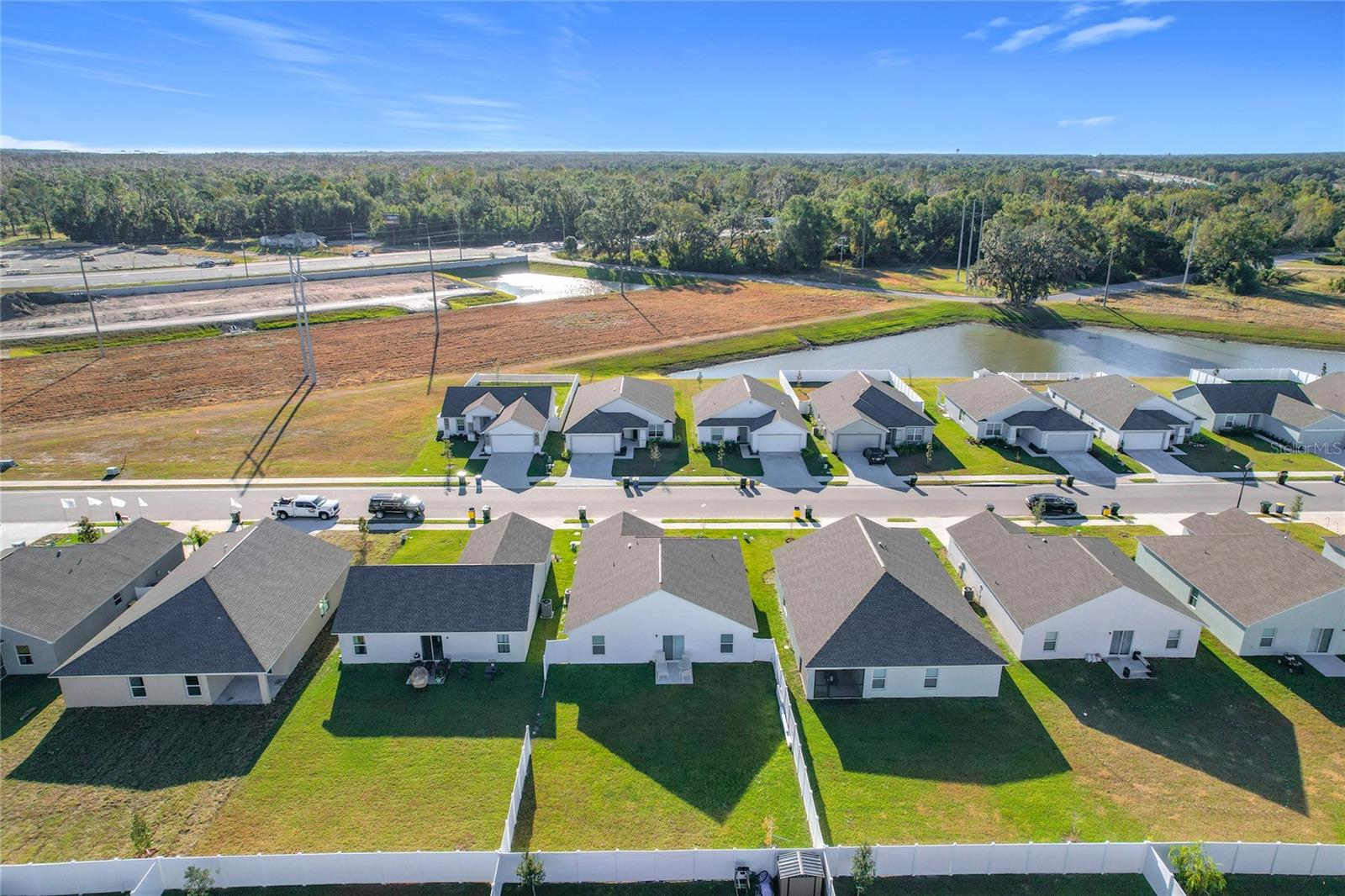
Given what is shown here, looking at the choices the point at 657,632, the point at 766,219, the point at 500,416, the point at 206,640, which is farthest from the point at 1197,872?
the point at 766,219

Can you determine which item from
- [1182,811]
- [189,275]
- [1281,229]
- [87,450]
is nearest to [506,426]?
[87,450]

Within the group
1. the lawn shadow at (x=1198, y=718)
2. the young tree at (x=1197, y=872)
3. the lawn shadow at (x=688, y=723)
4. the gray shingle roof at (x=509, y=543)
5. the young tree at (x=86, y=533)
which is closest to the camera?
the young tree at (x=1197, y=872)

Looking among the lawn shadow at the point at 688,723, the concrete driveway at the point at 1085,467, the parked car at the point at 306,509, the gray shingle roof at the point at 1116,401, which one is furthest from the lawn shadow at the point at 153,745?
the gray shingle roof at the point at 1116,401

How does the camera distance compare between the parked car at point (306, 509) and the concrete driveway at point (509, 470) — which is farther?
the concrete driveway at point (509, 470)

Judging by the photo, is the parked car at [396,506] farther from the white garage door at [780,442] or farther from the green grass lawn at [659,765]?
the white garage door at [780,442]

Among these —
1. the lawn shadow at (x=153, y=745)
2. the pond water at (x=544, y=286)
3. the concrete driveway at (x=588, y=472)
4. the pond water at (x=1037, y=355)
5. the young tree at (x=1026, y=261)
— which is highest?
the young tree at (x=1026, y=261)

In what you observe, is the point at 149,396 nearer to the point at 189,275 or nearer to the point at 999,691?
the point at 189,275
